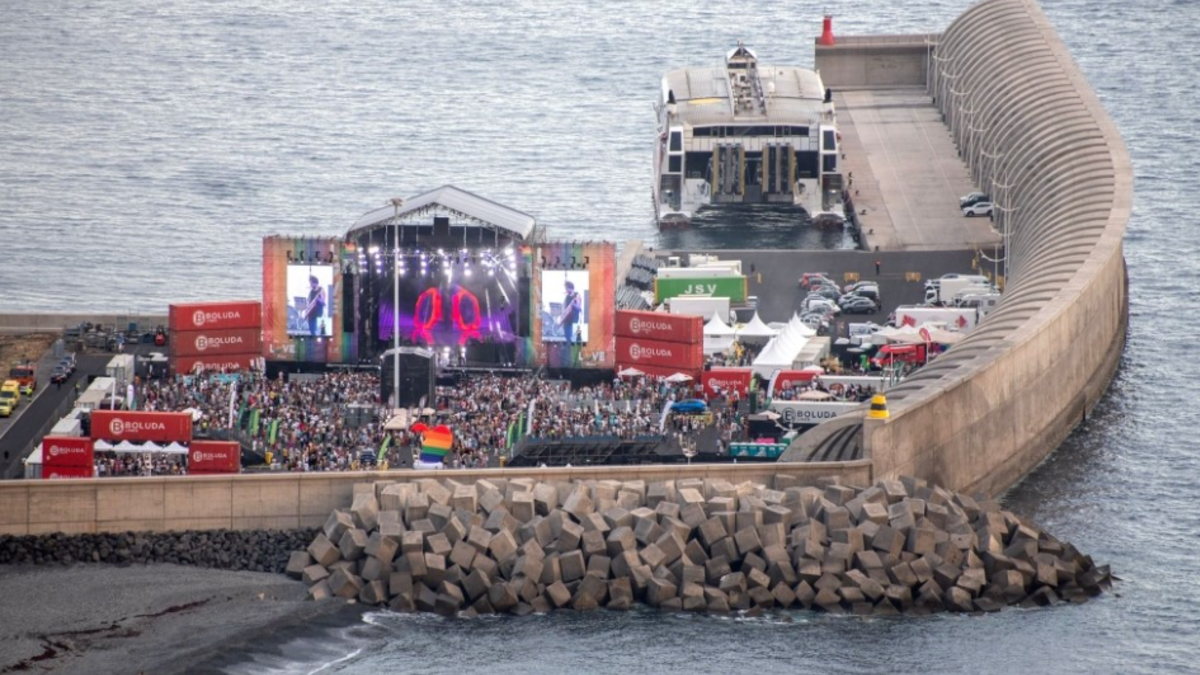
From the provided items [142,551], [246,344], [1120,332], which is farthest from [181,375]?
[1120,332]

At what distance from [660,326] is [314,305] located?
47.8 feet

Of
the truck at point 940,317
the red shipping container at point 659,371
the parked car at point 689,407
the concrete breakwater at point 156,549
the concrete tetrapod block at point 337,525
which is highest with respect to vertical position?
the truck at point 940,317

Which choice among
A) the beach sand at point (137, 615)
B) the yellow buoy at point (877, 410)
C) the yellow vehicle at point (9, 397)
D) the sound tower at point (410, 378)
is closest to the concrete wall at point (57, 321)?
the yellow vehicle at point (9, 397)

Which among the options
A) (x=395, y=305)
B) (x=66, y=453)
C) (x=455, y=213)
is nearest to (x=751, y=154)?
(x=455, y=213)

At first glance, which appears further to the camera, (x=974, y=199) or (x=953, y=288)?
(x=974, y=199)

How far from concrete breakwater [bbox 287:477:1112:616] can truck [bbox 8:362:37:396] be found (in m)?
23.7

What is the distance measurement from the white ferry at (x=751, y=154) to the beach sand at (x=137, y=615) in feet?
237

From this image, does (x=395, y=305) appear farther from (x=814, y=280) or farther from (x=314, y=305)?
(x=814, y=280)

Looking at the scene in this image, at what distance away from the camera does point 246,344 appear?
143750 millimetres

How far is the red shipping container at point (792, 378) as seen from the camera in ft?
461

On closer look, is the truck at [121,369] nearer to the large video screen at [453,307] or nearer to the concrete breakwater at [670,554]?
the large video screen at [453,307]

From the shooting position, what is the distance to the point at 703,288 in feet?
523

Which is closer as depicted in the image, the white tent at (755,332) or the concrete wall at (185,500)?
the concrete wall at (185,500)

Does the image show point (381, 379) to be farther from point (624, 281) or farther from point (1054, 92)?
point (1054, 92)
